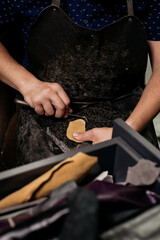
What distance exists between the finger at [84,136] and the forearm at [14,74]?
10.4 inches

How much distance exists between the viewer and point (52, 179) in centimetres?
43

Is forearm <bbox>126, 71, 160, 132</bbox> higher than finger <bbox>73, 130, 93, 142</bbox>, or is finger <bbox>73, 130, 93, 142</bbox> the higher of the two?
finger <bbox>73, 130, 93, 142</bbox>

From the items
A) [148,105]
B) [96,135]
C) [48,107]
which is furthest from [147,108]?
[48,107]

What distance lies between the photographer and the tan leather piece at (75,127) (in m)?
0.88

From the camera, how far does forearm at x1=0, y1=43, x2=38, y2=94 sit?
928mm

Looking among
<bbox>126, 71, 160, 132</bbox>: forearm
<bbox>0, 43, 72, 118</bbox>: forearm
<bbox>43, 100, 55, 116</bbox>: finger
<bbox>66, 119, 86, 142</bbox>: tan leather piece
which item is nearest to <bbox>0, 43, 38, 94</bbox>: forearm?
<bbox>0, 43, 72, 118</bbox>: forearm

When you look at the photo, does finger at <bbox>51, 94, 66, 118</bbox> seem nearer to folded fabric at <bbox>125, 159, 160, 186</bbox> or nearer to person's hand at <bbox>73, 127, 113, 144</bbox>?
person's hand at <bbox>73, 127, 113, 144</bbox>

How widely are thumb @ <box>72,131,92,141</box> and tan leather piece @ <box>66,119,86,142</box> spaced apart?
0.06ft

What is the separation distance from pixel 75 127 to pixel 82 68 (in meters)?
0.26

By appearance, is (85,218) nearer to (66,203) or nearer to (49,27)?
(66,203)

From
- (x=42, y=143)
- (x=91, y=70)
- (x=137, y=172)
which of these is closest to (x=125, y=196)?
(x=137, y=172)

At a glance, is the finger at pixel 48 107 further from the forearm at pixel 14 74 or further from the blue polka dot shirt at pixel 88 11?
the blue polka dot shirt at pixel 88 11

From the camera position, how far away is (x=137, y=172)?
451 mm

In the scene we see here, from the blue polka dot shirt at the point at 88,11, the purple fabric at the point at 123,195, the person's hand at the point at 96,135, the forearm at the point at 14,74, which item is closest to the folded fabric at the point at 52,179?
the purple fabric at the point at 123,195
